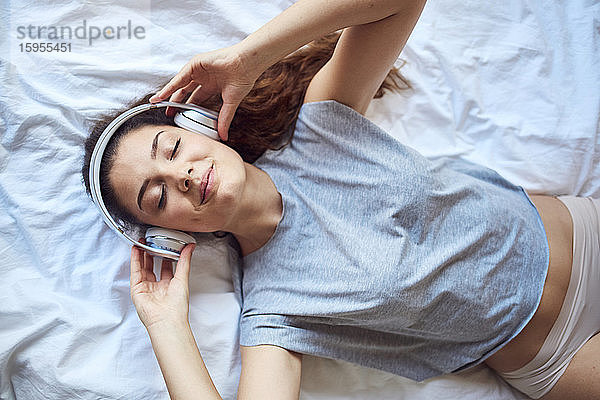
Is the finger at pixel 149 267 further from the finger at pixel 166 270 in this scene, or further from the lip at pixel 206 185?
the lip at pixel 206 185

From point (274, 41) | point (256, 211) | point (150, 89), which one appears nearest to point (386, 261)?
point (256, 211)

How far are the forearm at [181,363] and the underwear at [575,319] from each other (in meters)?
0.72

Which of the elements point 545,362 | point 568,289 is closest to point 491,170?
point 568,289

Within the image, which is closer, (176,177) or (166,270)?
(176,177)

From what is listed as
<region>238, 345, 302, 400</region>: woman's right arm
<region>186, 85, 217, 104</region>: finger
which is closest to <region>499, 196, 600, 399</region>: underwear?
<region>238, 345, 302, 400</region>: woman's right arm

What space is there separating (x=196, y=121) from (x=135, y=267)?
0.34 metres

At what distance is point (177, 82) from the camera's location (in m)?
1.16

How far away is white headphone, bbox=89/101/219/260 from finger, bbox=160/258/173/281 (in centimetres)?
4

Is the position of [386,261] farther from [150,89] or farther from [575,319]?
[150,89]

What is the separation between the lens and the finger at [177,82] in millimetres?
1152

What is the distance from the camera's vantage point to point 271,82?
135 centimetres

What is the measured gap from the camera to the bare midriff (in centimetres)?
124

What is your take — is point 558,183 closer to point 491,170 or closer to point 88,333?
point 491,170

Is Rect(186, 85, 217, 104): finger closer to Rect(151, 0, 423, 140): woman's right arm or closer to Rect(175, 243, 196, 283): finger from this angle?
Rect(151, 0, 423, 140): woman's right arm
